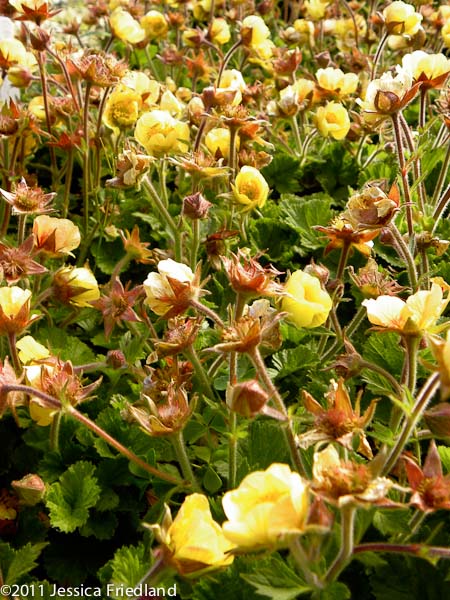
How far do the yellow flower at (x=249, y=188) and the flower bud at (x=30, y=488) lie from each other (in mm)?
719

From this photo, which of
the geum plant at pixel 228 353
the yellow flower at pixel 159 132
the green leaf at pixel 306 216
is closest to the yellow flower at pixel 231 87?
the geum plant at pixel 228 353

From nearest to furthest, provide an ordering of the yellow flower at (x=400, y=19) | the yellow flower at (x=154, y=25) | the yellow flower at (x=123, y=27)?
the yellow flower at (x=400, y=19), the yellow flower at (x=123, y=27), the yellow flower at (x=154, y=25)

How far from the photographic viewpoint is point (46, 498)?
116 centimetres

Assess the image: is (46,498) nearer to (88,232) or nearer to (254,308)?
(254,308)

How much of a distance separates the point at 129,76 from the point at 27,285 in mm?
709

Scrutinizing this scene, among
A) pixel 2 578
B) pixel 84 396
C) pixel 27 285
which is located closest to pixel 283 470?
pixel 84 396

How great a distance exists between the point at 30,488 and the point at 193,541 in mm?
443

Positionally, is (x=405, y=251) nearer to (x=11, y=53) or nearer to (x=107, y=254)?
(x=107, y=254)

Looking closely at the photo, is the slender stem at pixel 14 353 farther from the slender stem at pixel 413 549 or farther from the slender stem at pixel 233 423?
the slender stem at pixel 413 549

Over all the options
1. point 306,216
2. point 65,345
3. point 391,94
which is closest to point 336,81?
point 306,216

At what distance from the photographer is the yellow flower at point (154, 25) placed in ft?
8.04

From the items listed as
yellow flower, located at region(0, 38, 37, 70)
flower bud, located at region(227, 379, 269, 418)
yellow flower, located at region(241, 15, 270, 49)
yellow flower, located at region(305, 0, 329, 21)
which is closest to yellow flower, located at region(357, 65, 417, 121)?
flower bud, located at region(227, 379, 269, 418)

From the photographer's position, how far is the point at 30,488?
1.14 m

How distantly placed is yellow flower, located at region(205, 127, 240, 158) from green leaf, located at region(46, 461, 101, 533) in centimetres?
87
